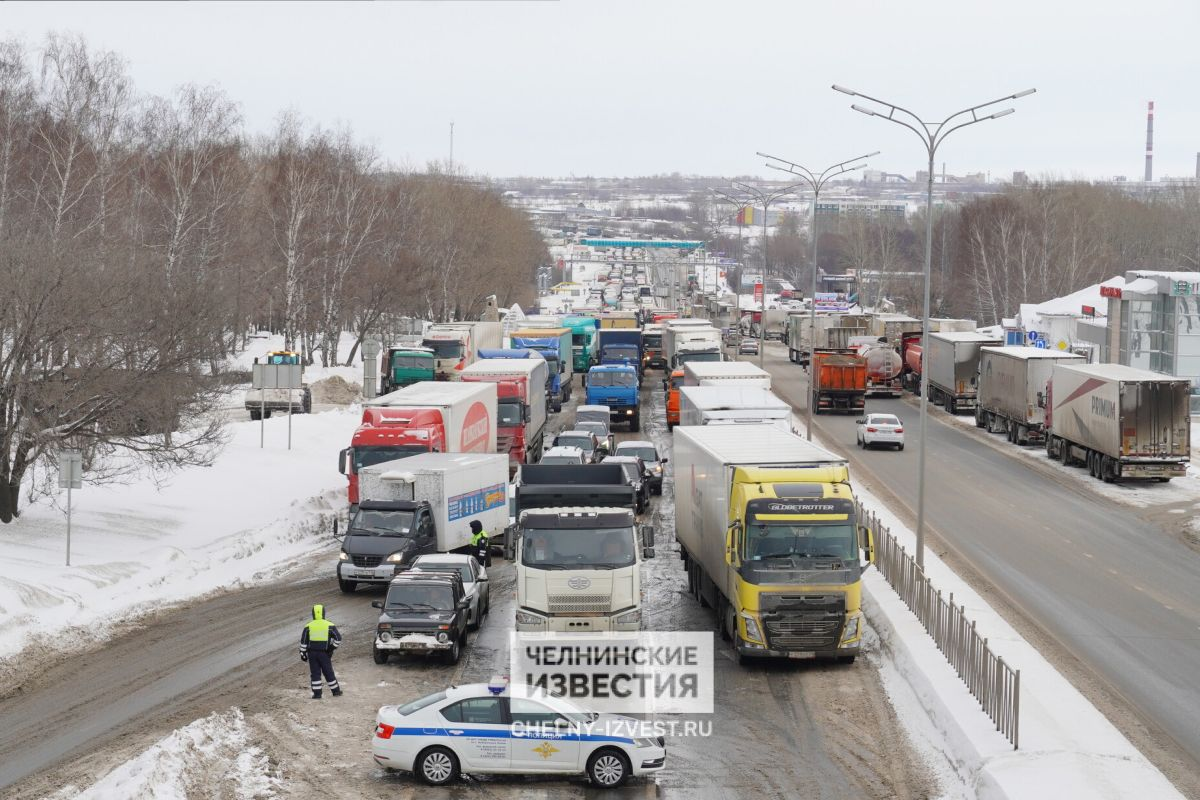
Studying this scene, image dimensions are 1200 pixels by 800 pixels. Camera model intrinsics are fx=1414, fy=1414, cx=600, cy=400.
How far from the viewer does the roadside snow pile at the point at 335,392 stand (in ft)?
226

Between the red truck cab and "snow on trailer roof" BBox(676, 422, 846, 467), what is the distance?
7.02 m

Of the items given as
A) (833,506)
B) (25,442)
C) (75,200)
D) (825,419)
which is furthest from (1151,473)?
(75,200)

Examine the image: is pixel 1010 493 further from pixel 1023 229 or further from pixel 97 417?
pixel 1023 229

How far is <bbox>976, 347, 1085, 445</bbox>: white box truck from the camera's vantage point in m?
53.7

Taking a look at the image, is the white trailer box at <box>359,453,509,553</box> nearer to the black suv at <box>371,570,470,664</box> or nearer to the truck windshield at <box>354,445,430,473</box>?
the truck windshield at <box>354,445,430,473</box>

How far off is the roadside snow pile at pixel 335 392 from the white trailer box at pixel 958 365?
28.1 metres

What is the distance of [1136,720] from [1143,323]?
4746 cm

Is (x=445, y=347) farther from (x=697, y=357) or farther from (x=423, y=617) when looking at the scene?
(x=423, y=617)

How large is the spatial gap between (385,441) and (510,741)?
1748 cm

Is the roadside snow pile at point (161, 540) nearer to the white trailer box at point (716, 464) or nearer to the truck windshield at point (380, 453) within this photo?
the truck windshield at point (380, 453)

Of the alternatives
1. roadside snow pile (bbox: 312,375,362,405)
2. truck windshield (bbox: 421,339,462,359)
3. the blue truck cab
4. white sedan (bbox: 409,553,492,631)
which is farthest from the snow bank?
roadside snow pile (bbox: 312,375,362,405)

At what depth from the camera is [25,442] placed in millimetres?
33156

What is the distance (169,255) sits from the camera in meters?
59.0

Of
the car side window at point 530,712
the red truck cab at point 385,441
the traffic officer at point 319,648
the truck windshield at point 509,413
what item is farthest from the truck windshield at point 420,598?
the truck windshield at point 509,413
